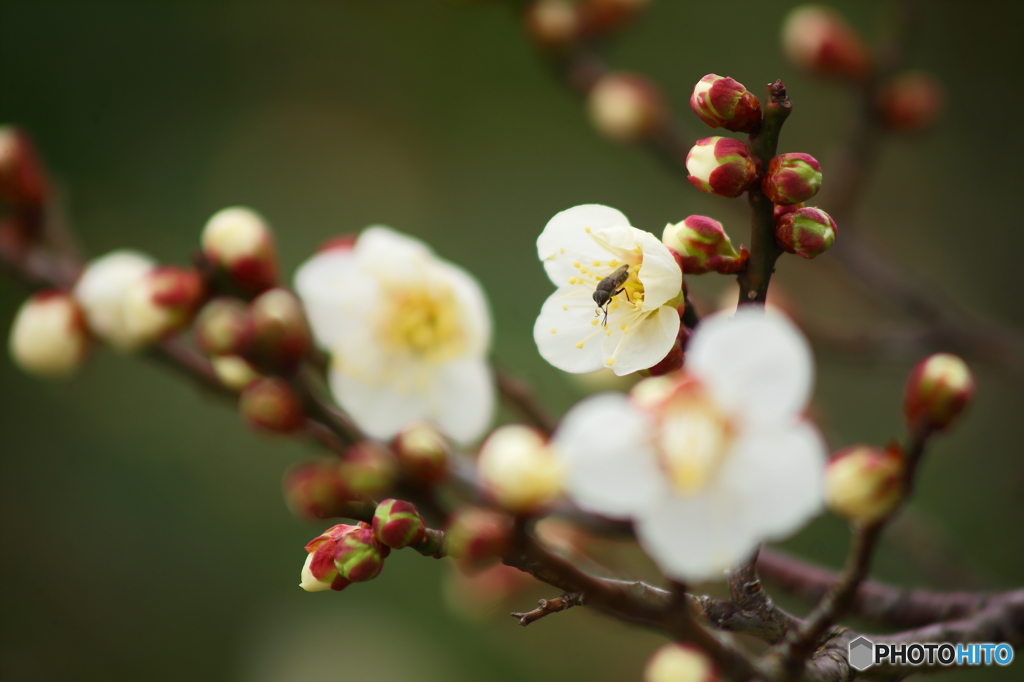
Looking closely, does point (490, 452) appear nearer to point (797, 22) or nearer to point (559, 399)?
point (797, 22)

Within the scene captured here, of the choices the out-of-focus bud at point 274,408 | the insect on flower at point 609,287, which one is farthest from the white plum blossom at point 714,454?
the out-of-focus bud at point 274,408

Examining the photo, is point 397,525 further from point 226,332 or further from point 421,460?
point 226,332

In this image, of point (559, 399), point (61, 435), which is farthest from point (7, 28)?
point (559, 399)

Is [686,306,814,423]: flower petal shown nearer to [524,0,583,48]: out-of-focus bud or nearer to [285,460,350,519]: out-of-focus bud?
[285,460,350,519]: out-of-focus bud

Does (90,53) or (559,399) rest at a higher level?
(90,53)

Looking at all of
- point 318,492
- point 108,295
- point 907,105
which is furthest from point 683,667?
point 907,105

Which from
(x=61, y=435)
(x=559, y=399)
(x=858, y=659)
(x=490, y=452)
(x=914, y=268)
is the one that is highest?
(x=490, y=452)
